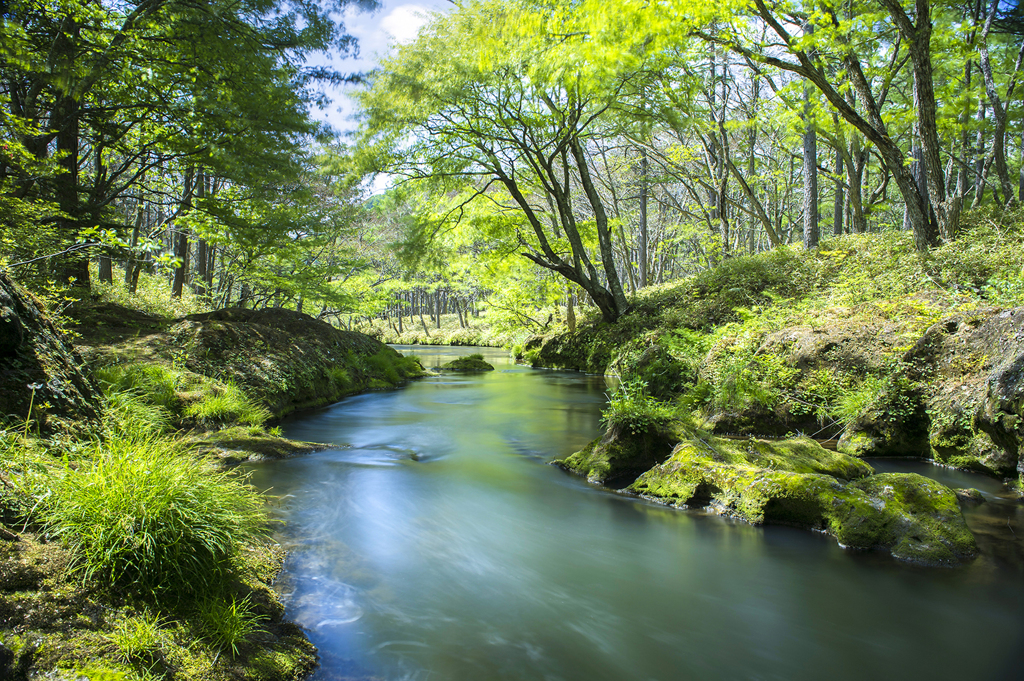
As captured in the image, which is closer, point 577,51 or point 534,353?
point 577,51

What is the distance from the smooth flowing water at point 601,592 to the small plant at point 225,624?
0.48 meters

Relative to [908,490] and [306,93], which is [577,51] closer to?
[306,93]

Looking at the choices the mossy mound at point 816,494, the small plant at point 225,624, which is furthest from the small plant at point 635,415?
the small plant at point 225,624

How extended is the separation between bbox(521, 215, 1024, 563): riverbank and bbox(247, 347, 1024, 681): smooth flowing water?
45 centimetres

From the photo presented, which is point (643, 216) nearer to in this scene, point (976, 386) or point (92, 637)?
point (976, 386)

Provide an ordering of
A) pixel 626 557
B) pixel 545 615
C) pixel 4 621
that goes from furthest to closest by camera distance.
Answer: pixel 626 557 → pixel 545 615 → pixel 4 621

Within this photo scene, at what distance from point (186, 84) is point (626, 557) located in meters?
11.6

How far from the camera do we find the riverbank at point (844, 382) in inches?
212

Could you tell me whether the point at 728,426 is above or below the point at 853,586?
above

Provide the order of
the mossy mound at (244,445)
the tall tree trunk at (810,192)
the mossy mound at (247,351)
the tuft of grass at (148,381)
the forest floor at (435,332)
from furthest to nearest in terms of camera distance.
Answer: the forest floor at (435,332) → the tall tree trunk at (810,192) → the mossy mound at (247,351) → the tuft of grass at (148,381) → the mossy mound at (244,445)

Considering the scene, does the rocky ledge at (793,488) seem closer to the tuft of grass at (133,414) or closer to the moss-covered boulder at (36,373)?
the tuft of grass at (133,414)

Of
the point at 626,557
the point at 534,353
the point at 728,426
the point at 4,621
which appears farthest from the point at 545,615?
the point at 534,353

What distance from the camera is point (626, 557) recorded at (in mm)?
4457

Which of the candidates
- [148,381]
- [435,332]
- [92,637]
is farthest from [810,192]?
[435,332]
